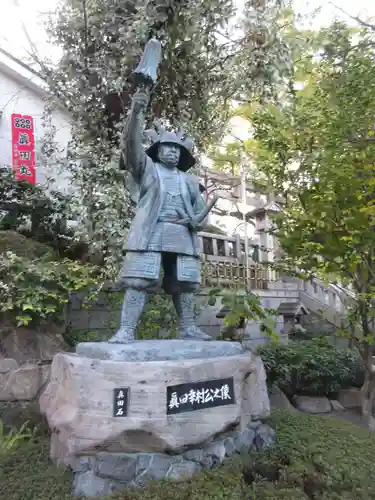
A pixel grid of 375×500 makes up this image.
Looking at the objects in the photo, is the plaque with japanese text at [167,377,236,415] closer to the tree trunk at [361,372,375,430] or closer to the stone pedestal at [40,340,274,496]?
the stone pedestal at [40,340,274,496]

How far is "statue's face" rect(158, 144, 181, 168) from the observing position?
3.80 meters

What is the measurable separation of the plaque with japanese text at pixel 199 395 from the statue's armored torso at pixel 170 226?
3.82ft

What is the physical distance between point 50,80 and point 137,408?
20.0 ft

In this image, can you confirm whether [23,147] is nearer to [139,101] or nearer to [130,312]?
[139,101]

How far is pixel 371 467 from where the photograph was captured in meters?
3.41

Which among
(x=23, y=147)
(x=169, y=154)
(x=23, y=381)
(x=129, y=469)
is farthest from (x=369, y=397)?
(x=23, y=147)

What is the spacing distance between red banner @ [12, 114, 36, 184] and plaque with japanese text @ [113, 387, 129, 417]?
664cm

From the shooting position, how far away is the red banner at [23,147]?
8.51m

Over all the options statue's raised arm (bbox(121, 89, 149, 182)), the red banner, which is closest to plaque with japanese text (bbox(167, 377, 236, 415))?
statue's raised arm (bbox(121, 89, 149, 182))

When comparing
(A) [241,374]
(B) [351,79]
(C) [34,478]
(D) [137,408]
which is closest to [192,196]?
(A) [241,374]

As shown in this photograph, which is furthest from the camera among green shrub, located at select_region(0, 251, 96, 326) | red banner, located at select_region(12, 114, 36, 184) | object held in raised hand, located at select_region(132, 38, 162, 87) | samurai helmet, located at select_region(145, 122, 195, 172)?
Result: red banner, located at select_region(12, 114, 36, 184)

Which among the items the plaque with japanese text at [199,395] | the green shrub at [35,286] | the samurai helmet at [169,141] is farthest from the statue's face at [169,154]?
the green shrub at [35,286]

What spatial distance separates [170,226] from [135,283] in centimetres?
62

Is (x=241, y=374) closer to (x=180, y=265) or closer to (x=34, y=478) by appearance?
(x=180, y=265)
